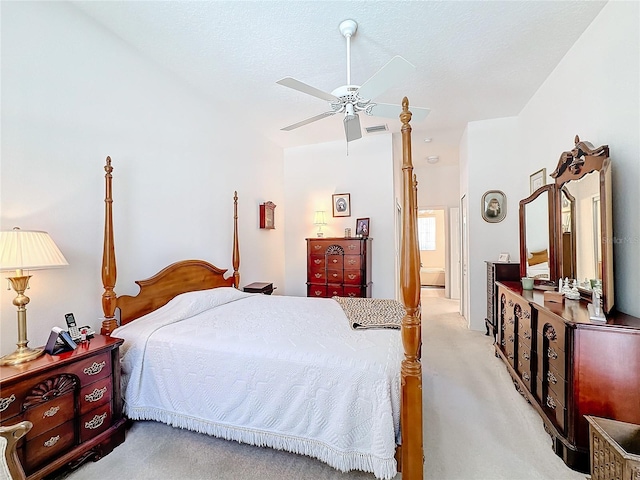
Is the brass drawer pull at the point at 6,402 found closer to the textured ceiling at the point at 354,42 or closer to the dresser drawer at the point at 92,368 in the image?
the dresser drawer at the point at 92,368

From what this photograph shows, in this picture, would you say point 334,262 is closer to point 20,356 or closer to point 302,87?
point 302,87

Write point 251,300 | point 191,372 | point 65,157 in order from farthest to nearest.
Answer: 1. point 251,300
2. point 65,157
3. point 191,372

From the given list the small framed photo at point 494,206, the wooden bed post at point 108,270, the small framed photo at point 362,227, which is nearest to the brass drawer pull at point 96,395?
the wooden bed post at point 108,270

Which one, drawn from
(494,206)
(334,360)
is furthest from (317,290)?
(334,360)

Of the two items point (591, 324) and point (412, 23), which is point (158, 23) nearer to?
point (412, 23)

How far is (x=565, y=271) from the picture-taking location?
2549mm

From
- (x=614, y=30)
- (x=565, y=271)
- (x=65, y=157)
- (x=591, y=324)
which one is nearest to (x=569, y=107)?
(x=614, y=30)

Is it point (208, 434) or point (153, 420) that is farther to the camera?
point (153, 420)

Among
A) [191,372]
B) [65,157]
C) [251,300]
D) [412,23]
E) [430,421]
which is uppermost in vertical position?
[412,23]

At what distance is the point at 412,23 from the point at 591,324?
7.67 feet

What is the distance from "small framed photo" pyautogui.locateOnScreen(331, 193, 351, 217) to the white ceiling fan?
2.28 m

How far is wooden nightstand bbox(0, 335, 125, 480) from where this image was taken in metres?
1.42

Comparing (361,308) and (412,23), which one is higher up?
(412,23)

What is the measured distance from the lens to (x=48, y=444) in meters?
1.52
